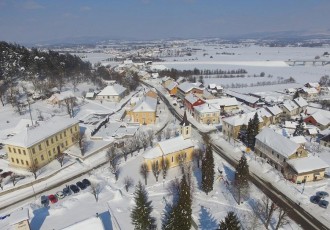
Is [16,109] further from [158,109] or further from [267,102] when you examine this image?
[267,102]

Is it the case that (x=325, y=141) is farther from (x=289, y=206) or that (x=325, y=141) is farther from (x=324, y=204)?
(x=289, y=206)

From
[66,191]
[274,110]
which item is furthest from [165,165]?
[274,110]

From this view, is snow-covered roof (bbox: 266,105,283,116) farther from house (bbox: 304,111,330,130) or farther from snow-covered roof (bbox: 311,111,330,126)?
snow-covered roof (bbox: 311,111,330,126)

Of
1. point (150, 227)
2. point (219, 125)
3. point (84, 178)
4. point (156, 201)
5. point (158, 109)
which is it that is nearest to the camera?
point (150, 227)

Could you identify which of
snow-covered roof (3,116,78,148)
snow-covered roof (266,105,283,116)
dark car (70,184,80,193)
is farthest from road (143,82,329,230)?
snow-covered roof (3,116,78,148)

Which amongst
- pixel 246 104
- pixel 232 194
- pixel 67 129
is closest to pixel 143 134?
pixel 67 129

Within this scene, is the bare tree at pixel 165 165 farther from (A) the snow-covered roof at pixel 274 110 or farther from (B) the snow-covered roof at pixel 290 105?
(B) the snow-covered roof at pixel 290 105
